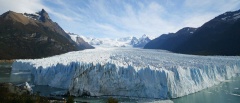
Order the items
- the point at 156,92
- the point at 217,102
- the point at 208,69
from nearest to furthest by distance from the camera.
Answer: the point at 217,102
the point at 156,92
the point at 208,69

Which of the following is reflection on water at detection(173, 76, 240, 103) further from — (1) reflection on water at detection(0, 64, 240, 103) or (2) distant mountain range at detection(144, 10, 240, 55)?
(2) distant mountain range at detection(144, 10, 240, 55)

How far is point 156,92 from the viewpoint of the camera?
24875 mm

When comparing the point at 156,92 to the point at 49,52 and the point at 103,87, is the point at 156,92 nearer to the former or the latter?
the point at 103,87

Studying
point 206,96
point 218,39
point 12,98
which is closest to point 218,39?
point 218,39

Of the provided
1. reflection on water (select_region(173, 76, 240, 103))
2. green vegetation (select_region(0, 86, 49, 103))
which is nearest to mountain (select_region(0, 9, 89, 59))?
green vegetation (select_region(0, 86, 49, 103))

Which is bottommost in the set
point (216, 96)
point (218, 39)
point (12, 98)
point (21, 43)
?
point (216, 96)

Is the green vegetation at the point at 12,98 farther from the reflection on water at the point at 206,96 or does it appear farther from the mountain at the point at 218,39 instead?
the mountain at the point at 218,39

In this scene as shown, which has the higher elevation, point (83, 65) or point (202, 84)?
point (83, 65)

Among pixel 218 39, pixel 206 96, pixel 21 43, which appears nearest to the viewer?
pixel 206 96

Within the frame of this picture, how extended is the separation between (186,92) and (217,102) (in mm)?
3376

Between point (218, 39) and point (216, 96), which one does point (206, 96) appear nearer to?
point (216, 96)

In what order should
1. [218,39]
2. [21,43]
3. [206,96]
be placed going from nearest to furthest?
1. [206,96]
2. [218,39]
3. [21,43]

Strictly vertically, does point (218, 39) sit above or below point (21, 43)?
above

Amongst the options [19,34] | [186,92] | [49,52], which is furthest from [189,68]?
[19,34]
